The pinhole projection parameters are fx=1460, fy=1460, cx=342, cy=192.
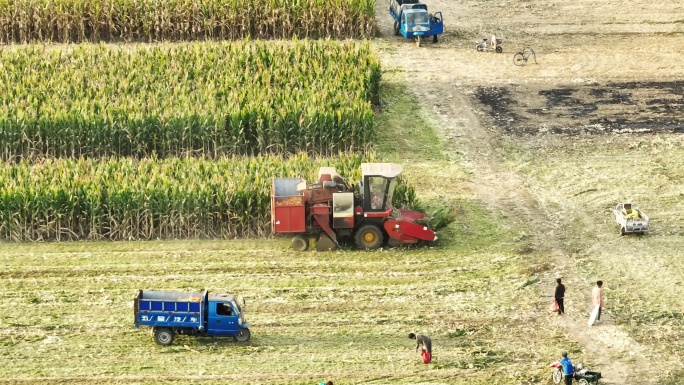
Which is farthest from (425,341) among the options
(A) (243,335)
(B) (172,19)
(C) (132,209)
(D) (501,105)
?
(B) (172,19)

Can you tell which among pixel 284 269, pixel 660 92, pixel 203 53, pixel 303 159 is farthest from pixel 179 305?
pixel 660 92

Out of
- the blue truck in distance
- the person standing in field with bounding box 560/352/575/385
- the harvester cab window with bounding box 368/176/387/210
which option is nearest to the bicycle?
the harvester cab window with bounding box 368/176/387/210

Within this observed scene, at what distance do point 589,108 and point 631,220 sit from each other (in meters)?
12.4

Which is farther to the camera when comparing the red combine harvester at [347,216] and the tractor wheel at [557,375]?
the red combine harvester at [347,216]

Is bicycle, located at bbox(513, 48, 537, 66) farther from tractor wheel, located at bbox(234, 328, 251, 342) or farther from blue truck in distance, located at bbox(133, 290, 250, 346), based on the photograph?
blue truck in distance, located at bbox(133, 290, 250, 346)

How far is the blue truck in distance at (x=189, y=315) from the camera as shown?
3011 centimetres

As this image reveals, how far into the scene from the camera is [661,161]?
1716 inches

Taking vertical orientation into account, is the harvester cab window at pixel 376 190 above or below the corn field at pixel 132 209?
above

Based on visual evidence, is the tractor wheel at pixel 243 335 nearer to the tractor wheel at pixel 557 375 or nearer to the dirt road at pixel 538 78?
the tractor wheel at pixel 557 375

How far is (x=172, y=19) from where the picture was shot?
56406mm

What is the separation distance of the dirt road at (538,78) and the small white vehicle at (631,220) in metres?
1.70

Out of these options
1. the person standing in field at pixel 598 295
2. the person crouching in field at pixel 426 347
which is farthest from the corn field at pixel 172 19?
the person crouching in field at pixel 426 347

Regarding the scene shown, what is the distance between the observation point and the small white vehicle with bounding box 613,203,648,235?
3706cm

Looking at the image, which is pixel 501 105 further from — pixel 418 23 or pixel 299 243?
pixel 299 243
